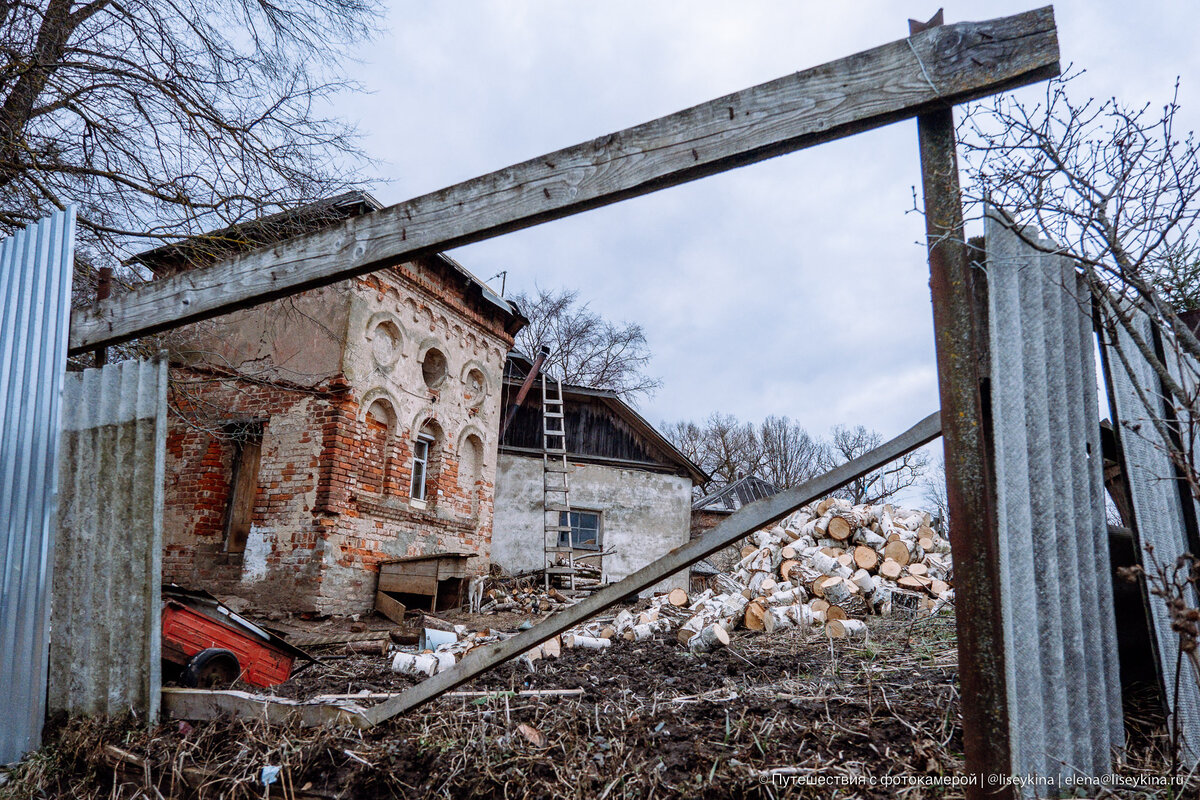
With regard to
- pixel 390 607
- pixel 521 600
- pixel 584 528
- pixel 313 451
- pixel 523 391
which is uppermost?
pixel 523 391

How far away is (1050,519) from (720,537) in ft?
3.15

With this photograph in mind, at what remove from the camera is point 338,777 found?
2457 mm

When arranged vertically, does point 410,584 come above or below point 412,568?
below

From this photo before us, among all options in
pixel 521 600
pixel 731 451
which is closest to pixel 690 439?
pixel 731 451

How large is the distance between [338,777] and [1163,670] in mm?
2642

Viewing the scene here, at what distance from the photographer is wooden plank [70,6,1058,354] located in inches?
81.5

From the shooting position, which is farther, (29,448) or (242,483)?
(242,483)

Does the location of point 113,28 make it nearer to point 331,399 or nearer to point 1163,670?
point 331,399

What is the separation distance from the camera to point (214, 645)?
176 inches

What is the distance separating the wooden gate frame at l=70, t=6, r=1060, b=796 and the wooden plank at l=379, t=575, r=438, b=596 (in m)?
8.91

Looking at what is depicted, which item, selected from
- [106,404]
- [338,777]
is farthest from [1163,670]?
[106,404]

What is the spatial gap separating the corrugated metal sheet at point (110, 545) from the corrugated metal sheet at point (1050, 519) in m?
3.36

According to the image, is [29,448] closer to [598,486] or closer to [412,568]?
[412,568]

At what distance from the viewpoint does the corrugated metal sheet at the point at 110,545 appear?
331 cm
